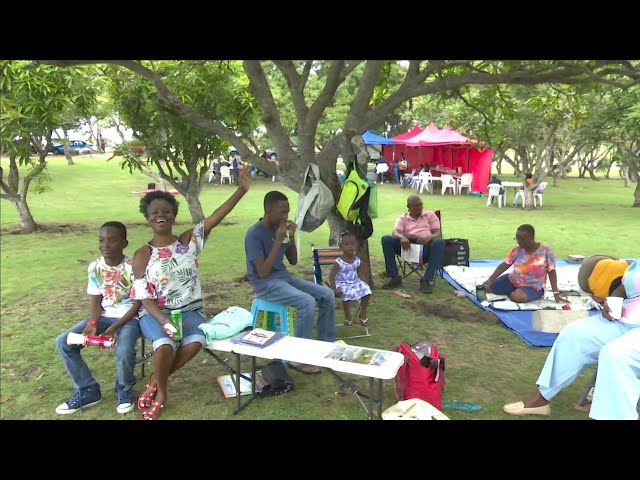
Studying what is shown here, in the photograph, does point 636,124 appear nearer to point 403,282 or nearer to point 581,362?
point 403,282

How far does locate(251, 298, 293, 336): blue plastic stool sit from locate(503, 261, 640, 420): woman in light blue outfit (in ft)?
6.01

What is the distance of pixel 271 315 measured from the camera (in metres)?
4.50

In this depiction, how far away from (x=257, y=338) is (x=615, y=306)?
7.83 ft

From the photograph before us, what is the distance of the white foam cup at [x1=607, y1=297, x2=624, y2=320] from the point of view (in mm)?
3168

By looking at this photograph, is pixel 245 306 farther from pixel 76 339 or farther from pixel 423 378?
pixel 423 378

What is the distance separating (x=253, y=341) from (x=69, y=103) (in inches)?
323

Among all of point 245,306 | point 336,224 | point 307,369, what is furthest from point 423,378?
point 336,224

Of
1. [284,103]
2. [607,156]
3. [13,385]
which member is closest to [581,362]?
[13,385]

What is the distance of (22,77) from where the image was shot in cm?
799

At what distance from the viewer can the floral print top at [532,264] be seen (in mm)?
5855

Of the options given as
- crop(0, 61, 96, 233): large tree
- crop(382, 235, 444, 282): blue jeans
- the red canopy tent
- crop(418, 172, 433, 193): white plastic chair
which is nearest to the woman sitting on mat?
crop(382, 235, 444, 282): blue jeans

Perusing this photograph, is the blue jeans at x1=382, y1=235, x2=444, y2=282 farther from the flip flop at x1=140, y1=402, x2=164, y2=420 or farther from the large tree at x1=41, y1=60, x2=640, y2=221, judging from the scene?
the flip flop at x1=140, y1=402, x2=164, y2=420

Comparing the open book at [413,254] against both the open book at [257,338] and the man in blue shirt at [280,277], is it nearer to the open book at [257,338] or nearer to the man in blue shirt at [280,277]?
the man in blue shirt at [280,277]

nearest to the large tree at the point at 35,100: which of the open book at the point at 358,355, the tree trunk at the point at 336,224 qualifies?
the tree trunk at the point at 336,224
